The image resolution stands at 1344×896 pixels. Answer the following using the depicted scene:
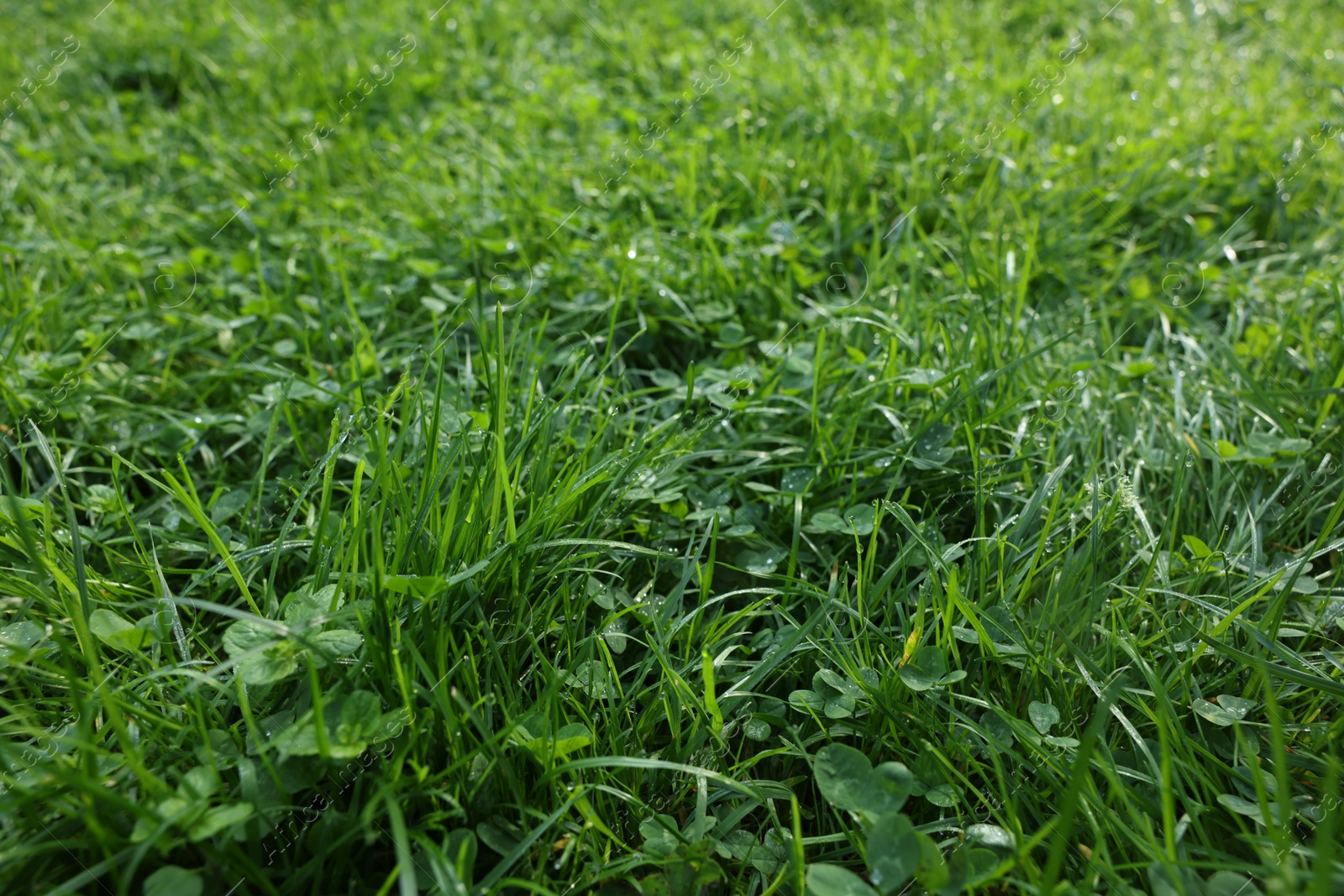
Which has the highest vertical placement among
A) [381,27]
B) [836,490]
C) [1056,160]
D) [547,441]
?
[381,27]

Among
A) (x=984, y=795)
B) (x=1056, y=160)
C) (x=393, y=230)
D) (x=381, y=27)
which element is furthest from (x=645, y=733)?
(x=381, y=27)

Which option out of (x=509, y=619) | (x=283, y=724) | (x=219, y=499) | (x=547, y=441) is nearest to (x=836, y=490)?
(x=547, y=441)

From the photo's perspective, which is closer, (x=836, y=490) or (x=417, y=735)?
(x=417, y=735)

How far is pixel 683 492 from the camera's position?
1.64 meters

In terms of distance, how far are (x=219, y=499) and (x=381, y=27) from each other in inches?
122

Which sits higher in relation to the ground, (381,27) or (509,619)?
(381,27)

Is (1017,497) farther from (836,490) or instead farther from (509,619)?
(509,619)

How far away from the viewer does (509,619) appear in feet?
4.26

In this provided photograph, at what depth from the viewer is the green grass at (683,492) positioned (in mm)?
1066

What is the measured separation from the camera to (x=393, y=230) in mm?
2564

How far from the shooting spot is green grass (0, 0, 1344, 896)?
1.07m

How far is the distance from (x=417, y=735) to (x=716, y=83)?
2.88 metres

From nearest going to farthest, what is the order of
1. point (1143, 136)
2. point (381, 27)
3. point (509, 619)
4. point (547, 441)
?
point (509, 619)
point (547, 441)
point (1143, 136)
point (381, 27)

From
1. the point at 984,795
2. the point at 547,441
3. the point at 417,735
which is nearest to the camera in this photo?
the point at 417,735
